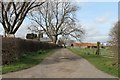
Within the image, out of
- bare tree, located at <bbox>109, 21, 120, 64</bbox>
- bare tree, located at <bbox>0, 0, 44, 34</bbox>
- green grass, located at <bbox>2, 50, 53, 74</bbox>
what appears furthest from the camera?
bare tree, located at <bbox>0, 0, 44, 34</bbox>

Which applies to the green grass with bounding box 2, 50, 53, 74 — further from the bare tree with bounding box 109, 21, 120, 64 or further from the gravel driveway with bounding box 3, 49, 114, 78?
the bare tree with bounding box 109, 21, 120, 64

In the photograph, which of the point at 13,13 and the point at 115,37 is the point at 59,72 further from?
the point at 13,13

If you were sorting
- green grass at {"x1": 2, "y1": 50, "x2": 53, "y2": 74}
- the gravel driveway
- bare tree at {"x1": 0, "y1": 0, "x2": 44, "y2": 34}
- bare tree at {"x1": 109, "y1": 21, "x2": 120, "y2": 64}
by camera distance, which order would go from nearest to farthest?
the gravel driveway
green grass at {"x1": 2, "y1": 50, "x2": 53, "y2": 74}
bare tree at {"x1": 109, "y1": 21, "x2": 120, "y2": 64}
bare tree at {"x1": 0, "y1": 0, "x2": 44, "y2": 34}

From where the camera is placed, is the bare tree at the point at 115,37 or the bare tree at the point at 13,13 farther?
the bare tree at the point at 13,13

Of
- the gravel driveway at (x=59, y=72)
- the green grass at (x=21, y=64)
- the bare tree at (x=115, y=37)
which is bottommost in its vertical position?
the gravel driveway at (x=59, y=72)

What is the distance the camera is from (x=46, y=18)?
73.9 metres

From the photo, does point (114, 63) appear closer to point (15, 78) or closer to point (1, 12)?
point (15, 78)

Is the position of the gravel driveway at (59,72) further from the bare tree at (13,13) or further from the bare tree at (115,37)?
the bare tree at (13,13)

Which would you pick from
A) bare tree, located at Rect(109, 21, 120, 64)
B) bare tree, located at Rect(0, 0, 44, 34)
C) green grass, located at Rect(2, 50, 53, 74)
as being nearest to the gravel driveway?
green grass, located at Rect(2, 50, 53, 74)

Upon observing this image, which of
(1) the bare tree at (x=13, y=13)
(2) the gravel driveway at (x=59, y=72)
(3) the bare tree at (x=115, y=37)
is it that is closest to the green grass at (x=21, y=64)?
(2) the gravel driveway at (x=59, y=72)

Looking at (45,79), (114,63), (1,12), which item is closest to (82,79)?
(45,79)

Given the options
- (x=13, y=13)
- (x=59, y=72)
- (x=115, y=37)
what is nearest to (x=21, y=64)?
(x=59, y=72)

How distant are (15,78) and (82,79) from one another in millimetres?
2888

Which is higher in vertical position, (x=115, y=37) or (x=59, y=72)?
(x=115, y=37)
